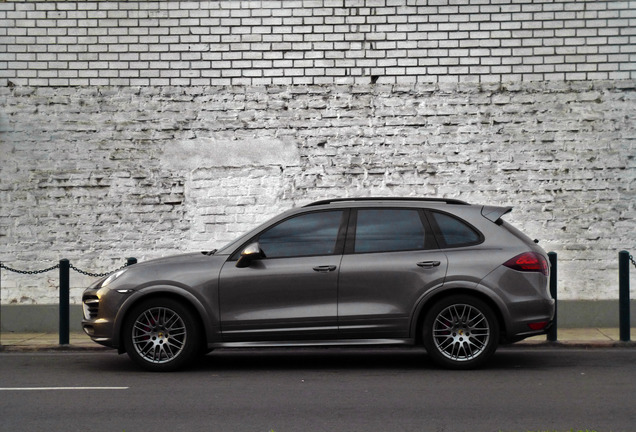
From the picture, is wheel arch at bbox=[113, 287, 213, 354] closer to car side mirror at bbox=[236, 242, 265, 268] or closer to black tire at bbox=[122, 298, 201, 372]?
black tire at bbox=[122, 298, 201, 372]

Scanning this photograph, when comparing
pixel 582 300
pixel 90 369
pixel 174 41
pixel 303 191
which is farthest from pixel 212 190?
pixel 582 300

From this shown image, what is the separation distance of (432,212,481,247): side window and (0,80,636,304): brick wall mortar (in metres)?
4.17

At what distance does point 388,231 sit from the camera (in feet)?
31.6

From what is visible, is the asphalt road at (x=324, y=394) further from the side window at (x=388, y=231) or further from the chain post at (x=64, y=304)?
the side window at (x=388, y=231)

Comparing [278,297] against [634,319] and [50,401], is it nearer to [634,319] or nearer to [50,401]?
[50,401]

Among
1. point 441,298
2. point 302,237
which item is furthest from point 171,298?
point 441,298

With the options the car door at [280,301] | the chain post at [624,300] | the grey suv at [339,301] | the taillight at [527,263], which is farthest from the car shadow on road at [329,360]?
the chain post at [624,300]

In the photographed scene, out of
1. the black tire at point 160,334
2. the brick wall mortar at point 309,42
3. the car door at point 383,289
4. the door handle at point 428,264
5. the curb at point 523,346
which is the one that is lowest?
the curb at point 523,346

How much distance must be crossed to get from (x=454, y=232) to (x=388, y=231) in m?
0.66

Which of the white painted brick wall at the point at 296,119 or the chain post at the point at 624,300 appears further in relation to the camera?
the white painted brick wall at the point at 296,119

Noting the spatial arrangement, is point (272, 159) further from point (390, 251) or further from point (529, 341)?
point (390, 251)

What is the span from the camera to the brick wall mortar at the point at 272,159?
1371 cm

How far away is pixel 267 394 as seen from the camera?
26.9 feet

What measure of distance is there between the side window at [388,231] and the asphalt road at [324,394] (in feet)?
4.08
